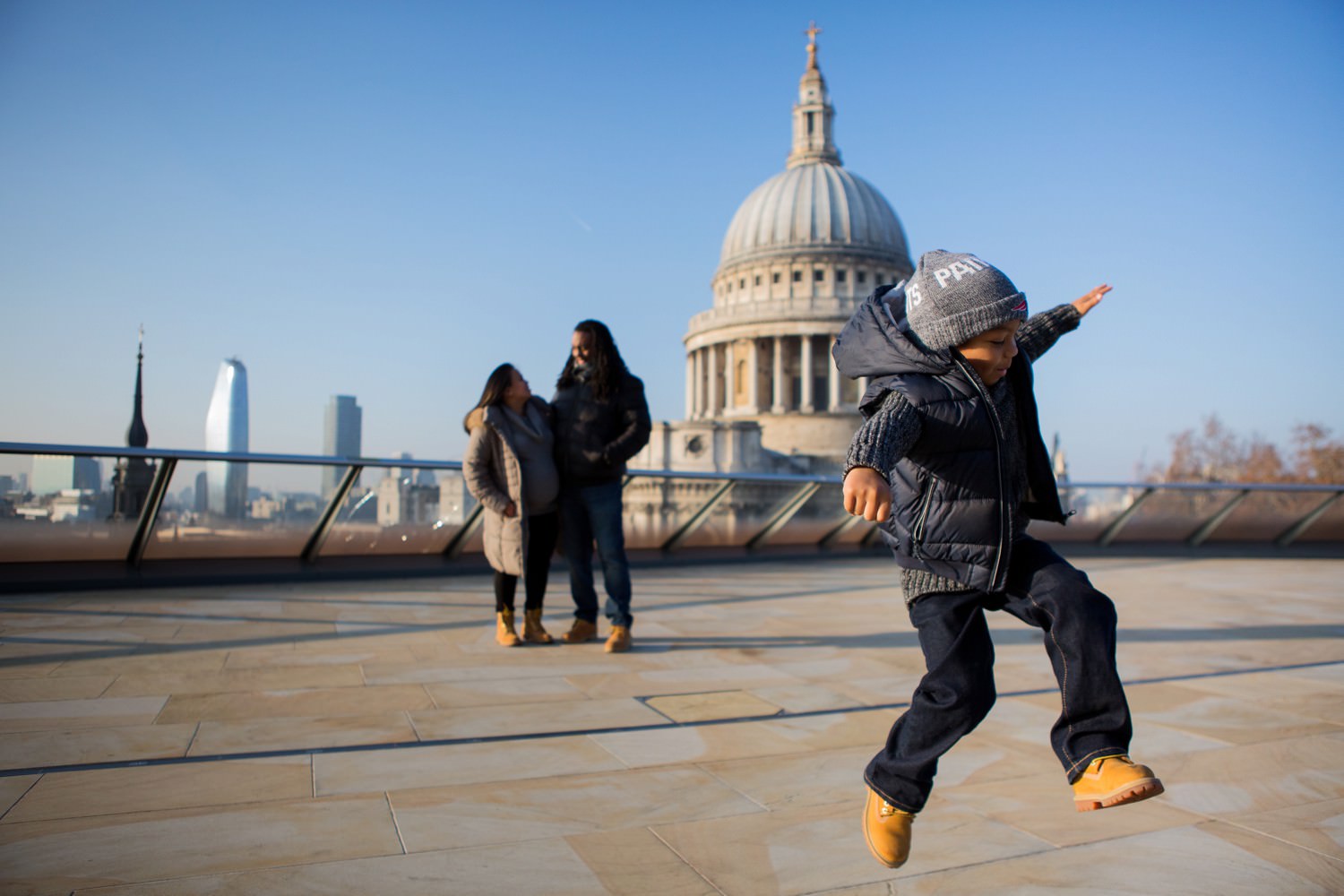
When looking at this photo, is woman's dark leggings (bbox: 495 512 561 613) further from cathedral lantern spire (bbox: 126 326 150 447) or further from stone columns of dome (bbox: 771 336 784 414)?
stone columns of dome (bbox: 771 336 784 414)

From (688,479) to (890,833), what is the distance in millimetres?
10705

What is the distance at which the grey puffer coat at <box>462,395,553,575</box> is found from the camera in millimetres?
6648

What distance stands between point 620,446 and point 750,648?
1510mm

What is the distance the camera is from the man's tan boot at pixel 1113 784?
248 cm

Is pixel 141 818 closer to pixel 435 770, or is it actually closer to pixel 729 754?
pixel 435 770

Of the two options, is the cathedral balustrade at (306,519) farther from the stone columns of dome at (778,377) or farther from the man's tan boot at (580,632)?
the stone columns of dome at (778,377)

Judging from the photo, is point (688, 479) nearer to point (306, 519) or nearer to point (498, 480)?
point (306, 519)

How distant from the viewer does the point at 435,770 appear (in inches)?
149

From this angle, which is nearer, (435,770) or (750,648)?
(435,770)

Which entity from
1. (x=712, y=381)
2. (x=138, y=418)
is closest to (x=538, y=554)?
(x=138, y=418)

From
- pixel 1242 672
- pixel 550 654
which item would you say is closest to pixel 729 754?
pixel 550 654

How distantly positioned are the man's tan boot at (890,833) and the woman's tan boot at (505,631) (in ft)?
13.7

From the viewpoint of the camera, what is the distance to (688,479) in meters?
13.4

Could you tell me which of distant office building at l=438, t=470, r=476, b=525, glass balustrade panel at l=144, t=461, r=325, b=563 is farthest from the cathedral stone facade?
glass balustrade panel at l=144, t=461, r=325, b=563
